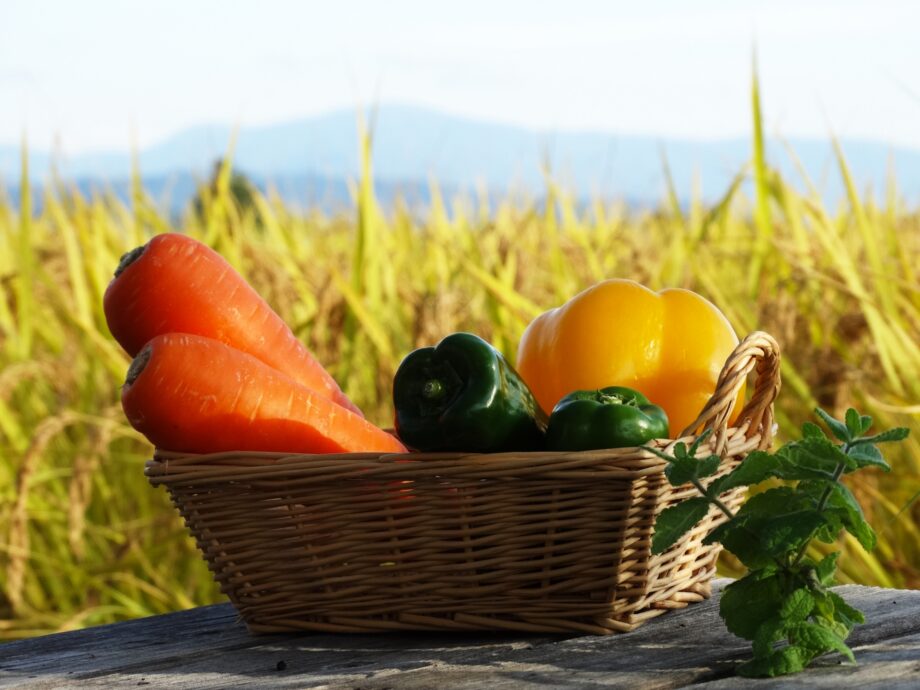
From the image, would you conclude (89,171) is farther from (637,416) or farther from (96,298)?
(637,416)

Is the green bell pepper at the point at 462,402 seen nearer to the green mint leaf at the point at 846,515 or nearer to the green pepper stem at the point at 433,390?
the green pepper stem at the point at 433,390

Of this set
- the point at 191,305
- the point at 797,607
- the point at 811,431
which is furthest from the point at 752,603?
the point at 191,305

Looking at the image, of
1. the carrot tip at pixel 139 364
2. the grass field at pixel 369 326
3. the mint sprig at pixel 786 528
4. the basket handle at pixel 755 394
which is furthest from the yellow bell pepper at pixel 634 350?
the grass field at pixel 369 326

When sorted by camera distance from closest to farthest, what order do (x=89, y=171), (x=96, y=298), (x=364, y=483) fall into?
(x=364, y=483), (x=96, y=298), (x=89, y=171)

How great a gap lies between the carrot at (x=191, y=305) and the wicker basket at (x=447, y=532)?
23cm

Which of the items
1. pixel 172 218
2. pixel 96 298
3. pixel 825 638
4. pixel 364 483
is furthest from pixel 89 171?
pixel 825 638

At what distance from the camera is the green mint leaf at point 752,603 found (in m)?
1.06

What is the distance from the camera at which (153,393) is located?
4.18ft

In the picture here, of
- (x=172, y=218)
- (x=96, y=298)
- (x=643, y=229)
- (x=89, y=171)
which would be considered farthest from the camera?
(x=643, y=229)

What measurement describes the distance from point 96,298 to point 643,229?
2468 millimetres

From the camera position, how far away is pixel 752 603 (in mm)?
1062

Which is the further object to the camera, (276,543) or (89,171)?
(89,171)

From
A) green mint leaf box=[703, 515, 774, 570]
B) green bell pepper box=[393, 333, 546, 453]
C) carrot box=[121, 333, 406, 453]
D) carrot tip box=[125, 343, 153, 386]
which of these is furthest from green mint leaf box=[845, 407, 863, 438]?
carrot tip box=[125, 343, 153, 386]

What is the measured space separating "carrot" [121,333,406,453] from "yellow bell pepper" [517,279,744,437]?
0.80 feet
